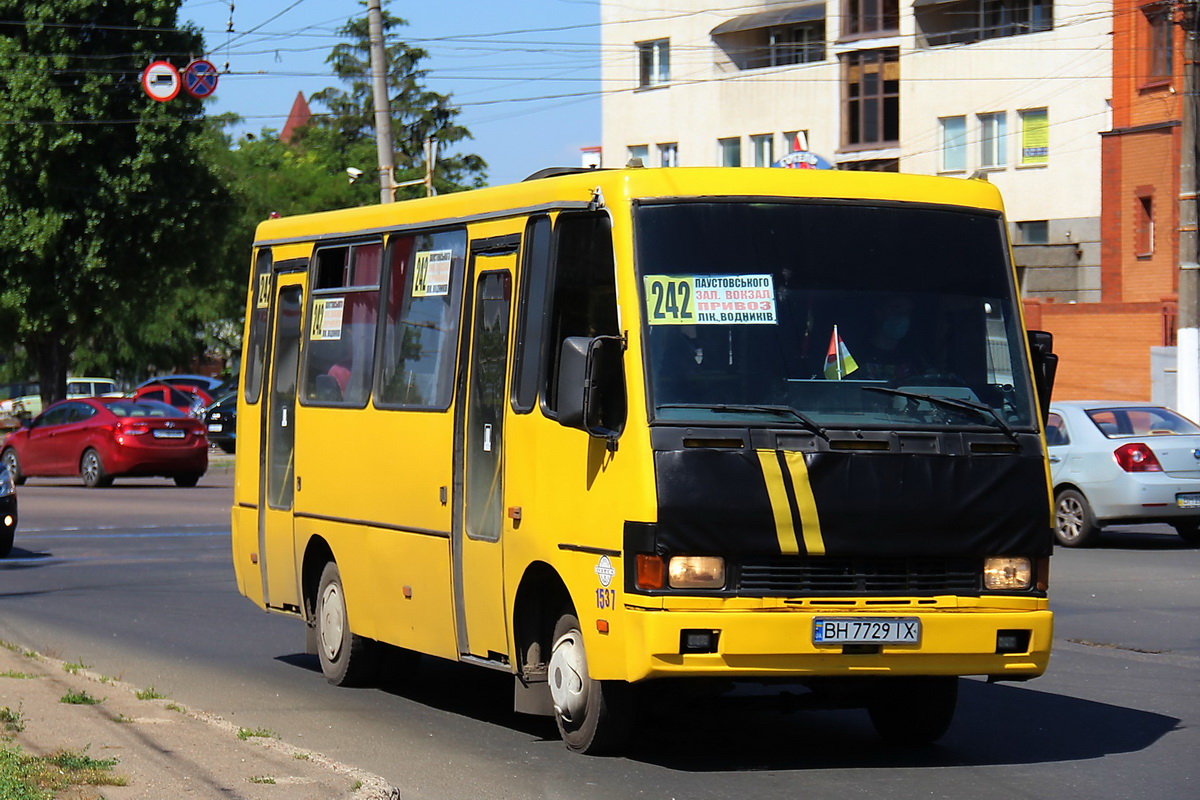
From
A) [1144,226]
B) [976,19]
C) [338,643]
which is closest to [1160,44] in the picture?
[1144,226]

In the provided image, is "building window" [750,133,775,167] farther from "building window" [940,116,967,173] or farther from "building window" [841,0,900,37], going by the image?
"building window" [940,116,967,173]

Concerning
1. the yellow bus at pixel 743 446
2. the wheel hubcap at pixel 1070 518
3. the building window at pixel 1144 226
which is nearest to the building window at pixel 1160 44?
the building window at pixel 1144 226

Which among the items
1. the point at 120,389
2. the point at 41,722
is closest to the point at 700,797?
the point at 41,722

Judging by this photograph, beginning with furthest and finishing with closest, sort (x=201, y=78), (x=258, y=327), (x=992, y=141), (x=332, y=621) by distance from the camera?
1. (x=992, y=141)
2. (x=201, y=78)
3. (x=258, y=327)
4. (x=332, y=621)

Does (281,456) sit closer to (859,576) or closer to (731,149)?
(859,576)

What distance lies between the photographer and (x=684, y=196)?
850 centimetres

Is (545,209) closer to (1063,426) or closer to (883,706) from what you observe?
(883,706)

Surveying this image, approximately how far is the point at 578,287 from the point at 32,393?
61804 mm

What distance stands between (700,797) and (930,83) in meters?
55.6

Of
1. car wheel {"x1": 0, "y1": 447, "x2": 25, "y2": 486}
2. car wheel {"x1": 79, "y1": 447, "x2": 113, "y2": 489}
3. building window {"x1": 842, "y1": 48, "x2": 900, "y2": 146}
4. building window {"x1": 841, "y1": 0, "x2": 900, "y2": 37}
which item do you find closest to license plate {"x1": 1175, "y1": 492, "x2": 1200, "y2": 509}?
car wheel {"x1": 79, "y1": 447, "x2": 113, "y2": 489}

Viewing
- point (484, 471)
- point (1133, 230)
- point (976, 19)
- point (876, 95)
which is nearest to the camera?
point (484, 471)

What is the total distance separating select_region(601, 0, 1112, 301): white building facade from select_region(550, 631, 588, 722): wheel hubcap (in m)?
42.4

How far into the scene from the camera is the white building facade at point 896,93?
186 ft

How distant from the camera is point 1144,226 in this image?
46531 millimetres
